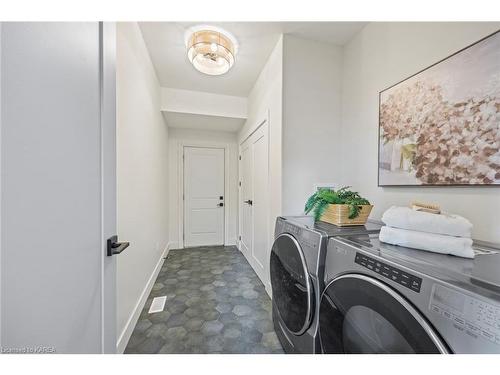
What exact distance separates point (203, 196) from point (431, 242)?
3430mm

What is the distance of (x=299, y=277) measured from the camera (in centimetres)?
108

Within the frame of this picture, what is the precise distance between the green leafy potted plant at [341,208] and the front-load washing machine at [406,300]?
303 millimetres

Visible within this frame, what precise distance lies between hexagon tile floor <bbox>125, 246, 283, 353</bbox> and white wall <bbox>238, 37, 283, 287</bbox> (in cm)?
40

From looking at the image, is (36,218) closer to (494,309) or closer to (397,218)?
(494,309)

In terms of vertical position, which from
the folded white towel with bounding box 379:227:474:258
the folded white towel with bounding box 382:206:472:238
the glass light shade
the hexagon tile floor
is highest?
the glass light shade

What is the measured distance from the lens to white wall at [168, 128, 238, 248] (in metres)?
3.60

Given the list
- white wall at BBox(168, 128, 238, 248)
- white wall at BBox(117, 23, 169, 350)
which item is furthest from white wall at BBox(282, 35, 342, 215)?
white wall at BBox(168, 128, 238, 248)

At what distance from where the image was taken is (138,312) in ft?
5.62

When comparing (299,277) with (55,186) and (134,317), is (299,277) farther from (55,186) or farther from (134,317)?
(134,317)

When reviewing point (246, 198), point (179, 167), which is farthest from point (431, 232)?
point (179, 167)

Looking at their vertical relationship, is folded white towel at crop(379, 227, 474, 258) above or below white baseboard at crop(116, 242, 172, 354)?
above

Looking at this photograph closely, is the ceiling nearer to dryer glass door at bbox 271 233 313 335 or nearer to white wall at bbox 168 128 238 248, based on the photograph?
white wall at bbox 168 128 238 248
